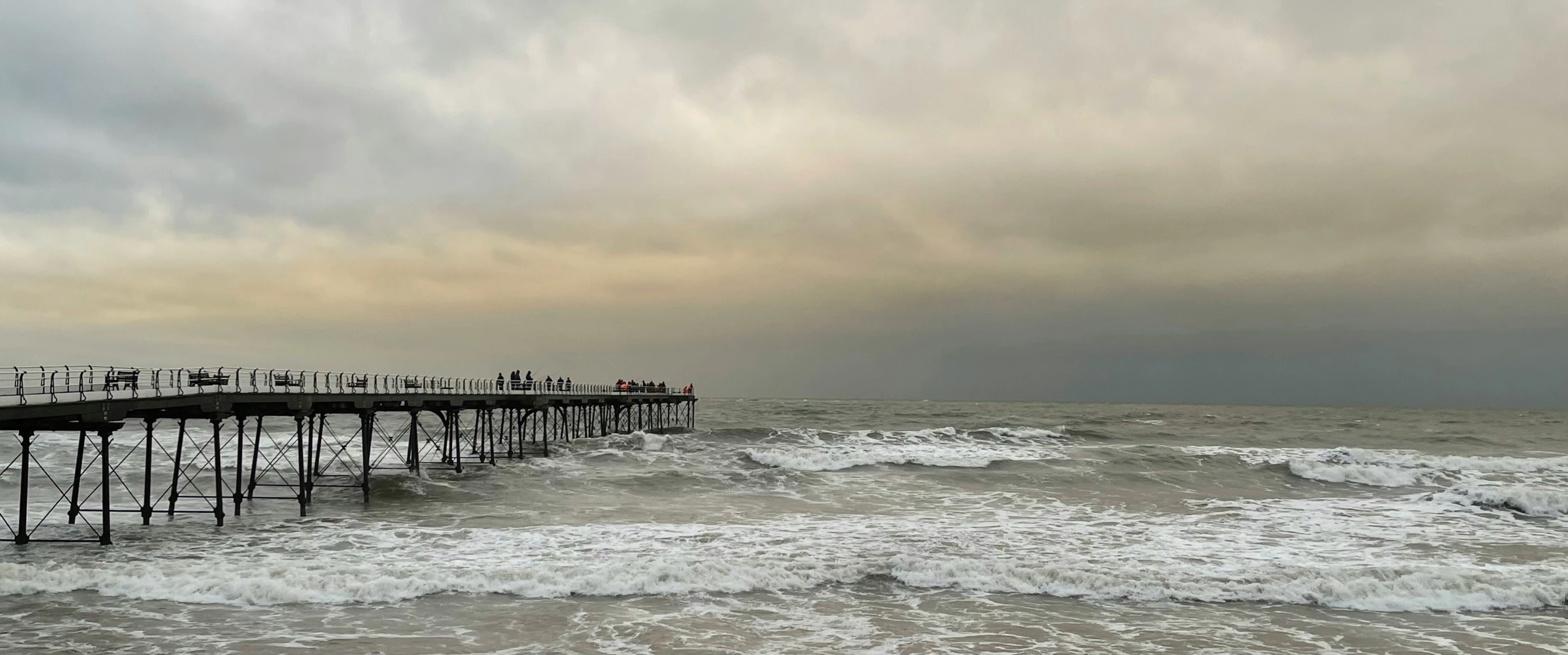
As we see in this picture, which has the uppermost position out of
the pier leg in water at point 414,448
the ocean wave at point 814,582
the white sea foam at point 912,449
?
the pier leg in water at point 414,448

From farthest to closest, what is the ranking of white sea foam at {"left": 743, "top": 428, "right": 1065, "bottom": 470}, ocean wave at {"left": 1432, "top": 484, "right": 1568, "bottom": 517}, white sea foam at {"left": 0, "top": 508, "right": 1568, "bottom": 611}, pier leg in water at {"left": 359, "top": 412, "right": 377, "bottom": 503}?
white sea foam at {"left": 743, "top": 428, "right": 1065, "bottom": 470} < pier leg in water at {"left": 359, "top": 412, "right": 377, "bottom": 503} < ocean wave at {"left": 1432, "top": 484, "right": 1568, "bottom": 517} < white sea foam at {"left": 0, "top": 508, "right": 1568, "bottom": 611}

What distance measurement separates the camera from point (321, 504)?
3322 cm

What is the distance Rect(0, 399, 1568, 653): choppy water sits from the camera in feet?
52.7

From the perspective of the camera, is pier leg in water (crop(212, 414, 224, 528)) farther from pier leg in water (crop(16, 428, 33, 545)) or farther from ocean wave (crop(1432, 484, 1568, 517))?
ocean wave (crop(1432, 484, 1568, 517))

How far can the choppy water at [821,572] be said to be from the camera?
16062 millimetres

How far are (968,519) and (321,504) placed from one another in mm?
22725

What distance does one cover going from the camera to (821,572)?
2086 centimetres

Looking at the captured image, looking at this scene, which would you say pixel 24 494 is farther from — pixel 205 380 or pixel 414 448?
pixel 414 448

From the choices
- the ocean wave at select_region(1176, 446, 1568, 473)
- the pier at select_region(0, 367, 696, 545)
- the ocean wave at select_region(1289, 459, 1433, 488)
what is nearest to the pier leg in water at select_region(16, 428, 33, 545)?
the pier at select_region(0, 367, 696, 545)

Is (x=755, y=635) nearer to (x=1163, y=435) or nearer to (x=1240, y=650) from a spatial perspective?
(x=1240, y=650)

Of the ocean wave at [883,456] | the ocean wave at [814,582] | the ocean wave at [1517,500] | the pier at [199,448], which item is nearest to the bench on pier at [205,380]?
the pier at [199,448]

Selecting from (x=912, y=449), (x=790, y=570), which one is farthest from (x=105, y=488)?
(x=912, y=449)

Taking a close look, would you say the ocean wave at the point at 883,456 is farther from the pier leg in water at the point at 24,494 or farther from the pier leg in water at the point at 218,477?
the pier leg in water at the point at 24,494

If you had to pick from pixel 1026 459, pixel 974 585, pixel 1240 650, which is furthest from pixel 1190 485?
pixel 1240 650
